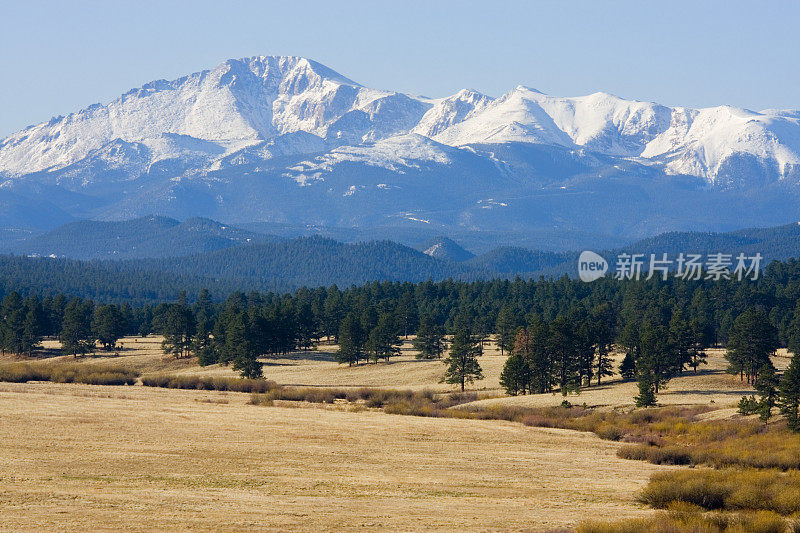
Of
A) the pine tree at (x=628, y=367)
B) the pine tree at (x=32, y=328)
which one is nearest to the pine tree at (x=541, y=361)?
the pine tree at (x=628, y=367)

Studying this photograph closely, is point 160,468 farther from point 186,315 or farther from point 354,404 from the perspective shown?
point 186,315

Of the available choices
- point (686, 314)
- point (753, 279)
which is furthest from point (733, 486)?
point (753, 279)

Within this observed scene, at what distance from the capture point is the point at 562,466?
167 ft

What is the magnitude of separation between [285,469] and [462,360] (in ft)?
184

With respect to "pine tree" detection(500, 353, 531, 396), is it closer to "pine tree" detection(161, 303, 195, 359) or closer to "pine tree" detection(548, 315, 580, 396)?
"pine tree" detection(548, 315, 580, 396)

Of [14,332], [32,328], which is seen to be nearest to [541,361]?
[32,328]

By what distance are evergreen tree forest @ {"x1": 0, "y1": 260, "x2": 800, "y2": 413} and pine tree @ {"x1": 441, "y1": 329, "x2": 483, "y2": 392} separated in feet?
1.04

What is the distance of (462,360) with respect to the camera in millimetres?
102062

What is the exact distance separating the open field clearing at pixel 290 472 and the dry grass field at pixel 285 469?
3.5 inches

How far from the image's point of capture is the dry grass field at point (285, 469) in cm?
3778

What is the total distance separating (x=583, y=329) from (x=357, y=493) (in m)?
56.7

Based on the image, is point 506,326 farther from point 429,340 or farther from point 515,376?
point 515,376

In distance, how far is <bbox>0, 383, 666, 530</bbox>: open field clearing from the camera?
37.8m

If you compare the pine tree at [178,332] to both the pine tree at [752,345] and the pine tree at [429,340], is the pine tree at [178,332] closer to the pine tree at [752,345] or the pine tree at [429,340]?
the pine tree at [429,340]
